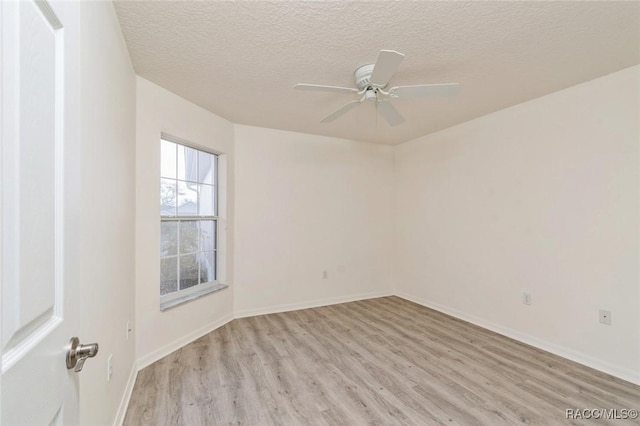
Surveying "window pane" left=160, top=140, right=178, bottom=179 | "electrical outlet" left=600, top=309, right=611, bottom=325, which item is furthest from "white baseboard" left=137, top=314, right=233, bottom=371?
"electrical outlet" left=600, top=309, right=611, bottom=325

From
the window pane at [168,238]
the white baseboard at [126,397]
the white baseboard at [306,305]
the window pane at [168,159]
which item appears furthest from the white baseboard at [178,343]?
the window pane at [168,159]

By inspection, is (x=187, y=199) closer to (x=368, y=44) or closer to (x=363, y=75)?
(x=363, y=75)

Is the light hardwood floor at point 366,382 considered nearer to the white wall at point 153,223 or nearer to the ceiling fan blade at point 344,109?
the white wall at point 153,223

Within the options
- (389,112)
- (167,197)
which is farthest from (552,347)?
(167,197)

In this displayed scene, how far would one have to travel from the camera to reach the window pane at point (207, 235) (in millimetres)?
3377

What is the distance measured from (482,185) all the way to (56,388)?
12.6 ft

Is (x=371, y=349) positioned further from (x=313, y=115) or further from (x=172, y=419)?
(x=313, y=115)

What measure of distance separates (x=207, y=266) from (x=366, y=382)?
2.14 m

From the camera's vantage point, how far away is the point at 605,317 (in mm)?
2465

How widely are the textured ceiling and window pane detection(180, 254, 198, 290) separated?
64.3 inches

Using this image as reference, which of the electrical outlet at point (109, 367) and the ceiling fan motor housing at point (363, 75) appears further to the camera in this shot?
the ceiling fan motor housing at point (363, 75)

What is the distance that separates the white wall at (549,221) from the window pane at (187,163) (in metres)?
3.09

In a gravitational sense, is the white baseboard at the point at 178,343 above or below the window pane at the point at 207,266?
below

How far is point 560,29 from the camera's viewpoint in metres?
1.86
